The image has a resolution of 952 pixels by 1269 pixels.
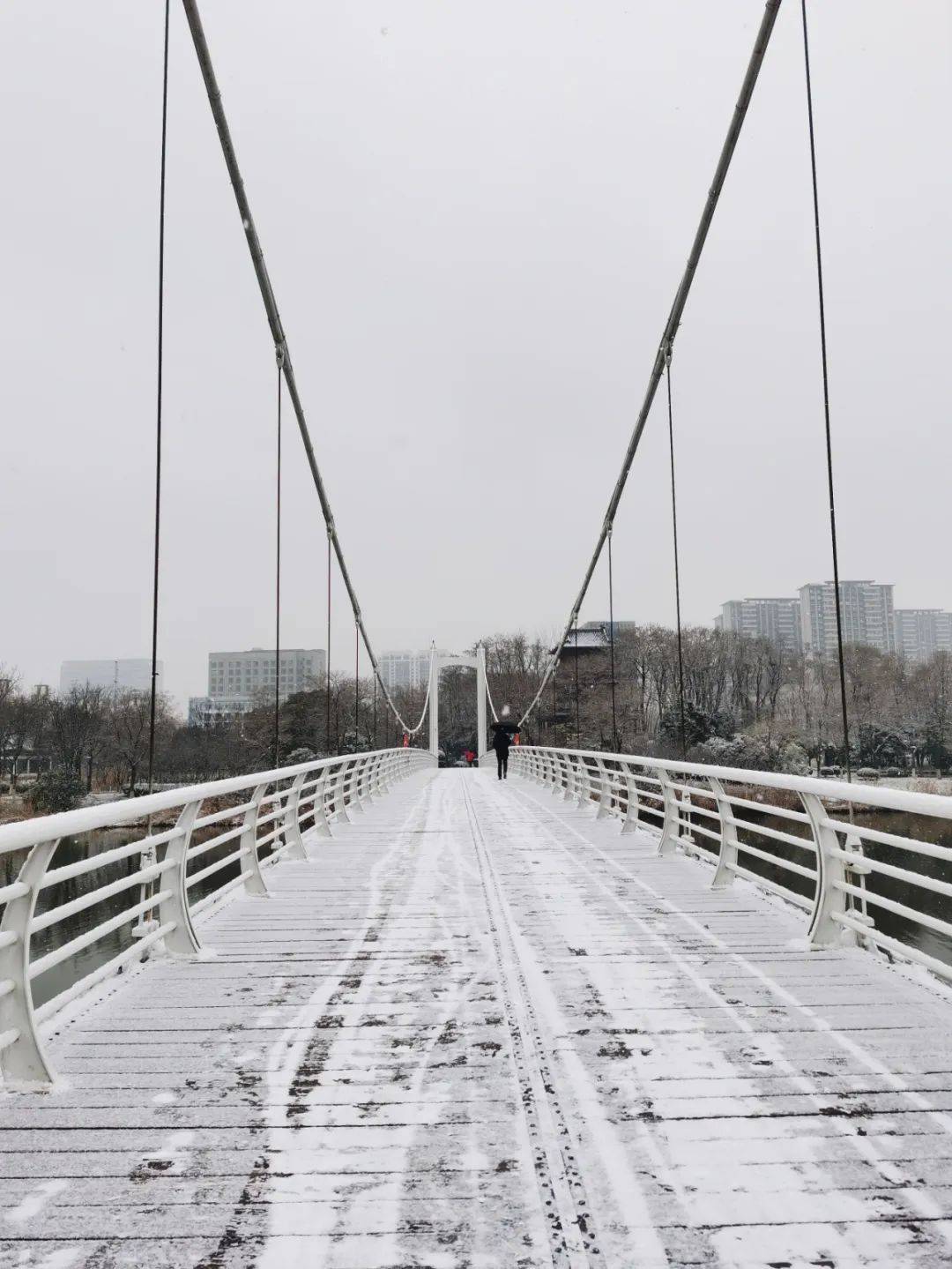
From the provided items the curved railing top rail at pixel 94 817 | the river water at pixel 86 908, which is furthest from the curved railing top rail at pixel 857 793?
the river water at pixel 86 908

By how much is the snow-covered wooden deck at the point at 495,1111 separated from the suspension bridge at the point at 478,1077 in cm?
1

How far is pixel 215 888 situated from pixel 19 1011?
103 feet

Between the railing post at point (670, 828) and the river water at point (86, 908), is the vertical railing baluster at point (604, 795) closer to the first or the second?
the railing post at point (670, 828)

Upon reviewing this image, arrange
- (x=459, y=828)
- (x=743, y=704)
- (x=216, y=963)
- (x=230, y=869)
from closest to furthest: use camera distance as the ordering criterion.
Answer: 1. (x=216, y=963)
2. (x=459, y=828)
3. (x=230, y=869)
4. (x=743, y=704)

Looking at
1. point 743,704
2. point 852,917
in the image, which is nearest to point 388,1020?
point 852,917

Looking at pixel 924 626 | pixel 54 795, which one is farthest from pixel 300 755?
pixel 924 626

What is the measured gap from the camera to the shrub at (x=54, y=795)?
40.9 metres

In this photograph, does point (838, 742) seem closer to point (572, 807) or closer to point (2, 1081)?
point (572, 807)

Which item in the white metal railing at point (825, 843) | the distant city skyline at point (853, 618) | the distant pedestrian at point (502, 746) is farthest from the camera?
the distant city skyline at point (853, 618)

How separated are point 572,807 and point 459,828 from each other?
344cm

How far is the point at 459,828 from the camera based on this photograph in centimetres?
1148

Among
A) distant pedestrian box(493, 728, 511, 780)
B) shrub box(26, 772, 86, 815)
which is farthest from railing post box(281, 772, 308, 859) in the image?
shrub box(26, 772, 86, 815)

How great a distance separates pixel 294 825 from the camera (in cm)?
811

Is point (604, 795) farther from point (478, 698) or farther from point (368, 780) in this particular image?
point (478, 698)
